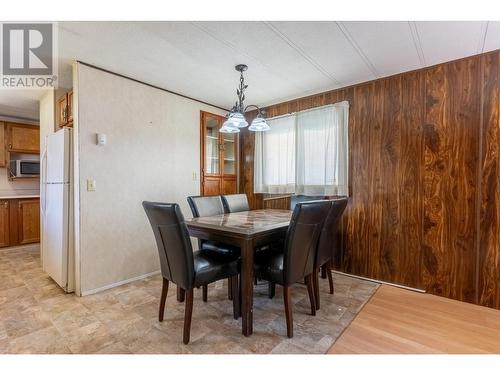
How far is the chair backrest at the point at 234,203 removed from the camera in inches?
118

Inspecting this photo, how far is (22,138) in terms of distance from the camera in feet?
14.0

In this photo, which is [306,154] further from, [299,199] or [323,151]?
[299,199]

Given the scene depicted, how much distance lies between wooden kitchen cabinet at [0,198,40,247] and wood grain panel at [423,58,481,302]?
5738mm

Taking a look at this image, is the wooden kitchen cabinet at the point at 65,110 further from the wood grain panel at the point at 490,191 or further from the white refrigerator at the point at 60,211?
the wood grain panel at the point at 490,191

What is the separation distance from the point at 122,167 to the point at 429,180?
3242mm

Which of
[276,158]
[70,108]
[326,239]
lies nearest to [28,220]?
[70,108]

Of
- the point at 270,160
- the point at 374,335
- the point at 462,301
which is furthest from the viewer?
the point at 270,160

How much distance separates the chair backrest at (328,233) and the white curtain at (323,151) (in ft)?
2.79

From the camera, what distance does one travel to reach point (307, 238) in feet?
6.02

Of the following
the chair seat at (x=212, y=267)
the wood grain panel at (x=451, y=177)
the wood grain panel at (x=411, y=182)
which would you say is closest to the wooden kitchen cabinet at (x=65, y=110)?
the chair seat at (x=212, y=267)

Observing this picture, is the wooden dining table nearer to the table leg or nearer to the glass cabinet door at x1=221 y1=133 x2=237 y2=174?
the table leg
